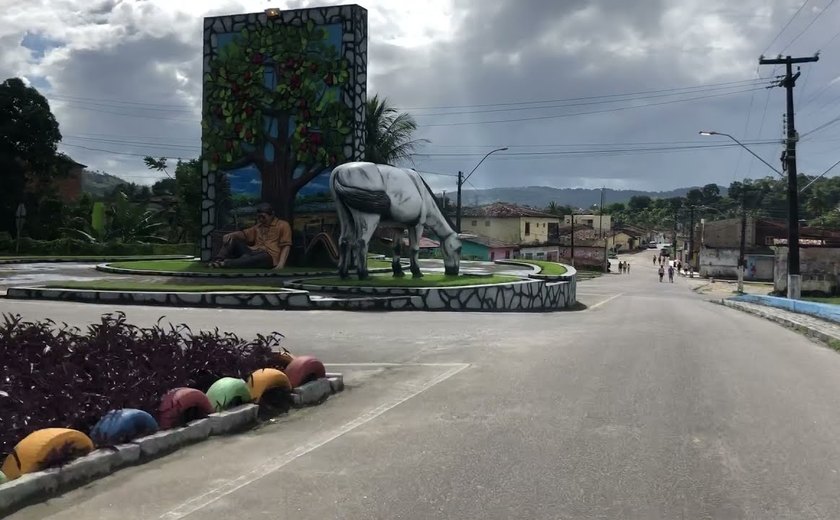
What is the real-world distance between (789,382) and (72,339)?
847 cm

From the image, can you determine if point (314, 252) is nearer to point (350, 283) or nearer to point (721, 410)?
point (350, 283)

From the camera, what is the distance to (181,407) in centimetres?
629

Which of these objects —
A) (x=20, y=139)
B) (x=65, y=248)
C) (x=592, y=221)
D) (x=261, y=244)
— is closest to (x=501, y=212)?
(x=592, y=221)

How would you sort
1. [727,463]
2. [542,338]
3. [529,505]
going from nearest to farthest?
1. [529,505]
2. [727,463]
3. [542,338]

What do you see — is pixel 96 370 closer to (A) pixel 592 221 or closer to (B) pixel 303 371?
(B) pixel 303 371

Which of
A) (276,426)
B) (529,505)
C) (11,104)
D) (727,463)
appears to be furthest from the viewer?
(11,104)

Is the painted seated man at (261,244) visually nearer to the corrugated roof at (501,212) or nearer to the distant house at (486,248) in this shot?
the distant house at (486,248)

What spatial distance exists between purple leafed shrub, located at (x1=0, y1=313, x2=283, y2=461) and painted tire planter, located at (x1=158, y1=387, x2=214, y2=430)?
0.11 meters

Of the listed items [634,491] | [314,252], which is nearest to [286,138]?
[314,252]

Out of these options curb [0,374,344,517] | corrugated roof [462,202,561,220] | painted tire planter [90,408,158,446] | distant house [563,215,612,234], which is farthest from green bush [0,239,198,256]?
distant house [563,215,612,234]

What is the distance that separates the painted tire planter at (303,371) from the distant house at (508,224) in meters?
75.2

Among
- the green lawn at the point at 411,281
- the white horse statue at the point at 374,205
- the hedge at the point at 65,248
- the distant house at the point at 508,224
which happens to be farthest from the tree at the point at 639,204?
the white horse statue at the point at 374,205

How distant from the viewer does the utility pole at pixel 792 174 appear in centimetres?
3007

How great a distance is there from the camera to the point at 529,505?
4.80 meters
